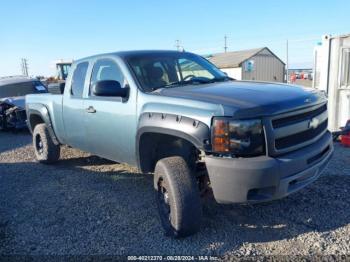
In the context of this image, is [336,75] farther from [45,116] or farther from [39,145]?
[39,145]

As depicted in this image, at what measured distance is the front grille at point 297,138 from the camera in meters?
3.11

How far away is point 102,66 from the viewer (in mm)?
4730

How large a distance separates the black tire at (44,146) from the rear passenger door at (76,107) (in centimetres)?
100

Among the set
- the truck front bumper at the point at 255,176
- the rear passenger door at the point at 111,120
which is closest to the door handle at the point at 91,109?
the rear passenger door at the point at 111,120

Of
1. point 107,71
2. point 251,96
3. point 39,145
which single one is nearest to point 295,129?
point 251,96

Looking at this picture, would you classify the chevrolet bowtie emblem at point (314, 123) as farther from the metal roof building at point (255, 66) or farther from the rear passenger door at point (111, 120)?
the metal roof building at point (255, 66)

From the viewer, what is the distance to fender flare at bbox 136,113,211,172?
10.0 feet

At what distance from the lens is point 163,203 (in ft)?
12.3

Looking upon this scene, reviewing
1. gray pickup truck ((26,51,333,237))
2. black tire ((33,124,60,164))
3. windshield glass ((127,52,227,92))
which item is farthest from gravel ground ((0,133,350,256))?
windshield glass ((127,52,227,92))

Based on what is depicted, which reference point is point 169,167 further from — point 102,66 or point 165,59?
point 102,66

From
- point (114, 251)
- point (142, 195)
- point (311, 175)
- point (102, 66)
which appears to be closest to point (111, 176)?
point (142, 195)

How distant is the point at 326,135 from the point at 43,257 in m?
3.17

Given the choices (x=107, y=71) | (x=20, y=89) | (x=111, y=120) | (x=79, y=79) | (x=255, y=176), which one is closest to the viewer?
(x=255, y=176)

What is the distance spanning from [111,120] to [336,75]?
593 centimetres
